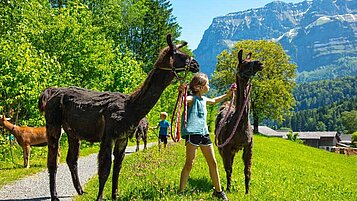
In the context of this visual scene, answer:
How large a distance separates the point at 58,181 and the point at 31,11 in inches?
525

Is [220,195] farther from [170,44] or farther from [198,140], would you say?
[170,44]

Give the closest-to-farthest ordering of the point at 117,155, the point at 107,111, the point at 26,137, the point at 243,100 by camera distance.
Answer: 1. the point at 107,111
2. the point at 117,155
3. the point at 243,100
4. the point at 26,137

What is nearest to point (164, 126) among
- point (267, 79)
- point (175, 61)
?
point (175, 61)

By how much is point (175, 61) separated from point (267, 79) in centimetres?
5220

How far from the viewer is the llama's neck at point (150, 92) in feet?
21.6

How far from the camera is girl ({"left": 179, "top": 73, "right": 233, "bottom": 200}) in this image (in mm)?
7305

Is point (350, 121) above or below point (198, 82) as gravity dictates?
below

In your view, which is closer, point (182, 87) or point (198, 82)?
point (182, 87)

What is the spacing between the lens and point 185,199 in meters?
6.94

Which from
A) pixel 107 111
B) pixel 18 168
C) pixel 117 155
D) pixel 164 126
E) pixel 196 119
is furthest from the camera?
pixel 164 126

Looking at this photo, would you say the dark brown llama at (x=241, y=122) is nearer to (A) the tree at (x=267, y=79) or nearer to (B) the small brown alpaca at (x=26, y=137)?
(B) the small brown alpaca at (x=26, y=137)

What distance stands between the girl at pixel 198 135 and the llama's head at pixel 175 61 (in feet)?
3.44

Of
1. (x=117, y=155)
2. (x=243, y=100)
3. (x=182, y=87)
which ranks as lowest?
(x=117, y=155)

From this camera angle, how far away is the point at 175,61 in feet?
21.2
